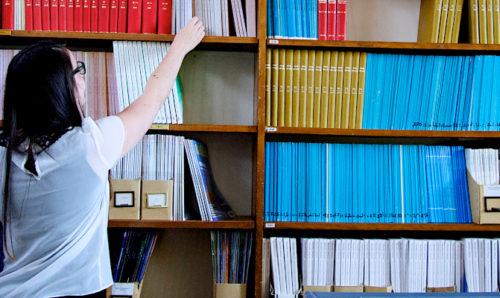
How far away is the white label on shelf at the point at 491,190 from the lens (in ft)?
5.79

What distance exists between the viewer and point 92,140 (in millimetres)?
1036

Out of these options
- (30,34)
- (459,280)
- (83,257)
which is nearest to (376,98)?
(459,280)

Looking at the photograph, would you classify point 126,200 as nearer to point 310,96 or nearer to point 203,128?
point 203,128

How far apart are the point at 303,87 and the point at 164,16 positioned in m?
0.64

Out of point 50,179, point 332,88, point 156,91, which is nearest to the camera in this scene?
point 50,179

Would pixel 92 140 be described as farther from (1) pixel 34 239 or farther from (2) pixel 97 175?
(1) pixel 34 239

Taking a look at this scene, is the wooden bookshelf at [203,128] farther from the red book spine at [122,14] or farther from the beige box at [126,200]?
the red book spine at [122,14]

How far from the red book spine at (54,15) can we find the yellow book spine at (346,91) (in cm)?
119

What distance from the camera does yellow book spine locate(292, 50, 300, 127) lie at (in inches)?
70.9

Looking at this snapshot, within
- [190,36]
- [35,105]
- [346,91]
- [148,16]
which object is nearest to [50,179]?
[35,105]

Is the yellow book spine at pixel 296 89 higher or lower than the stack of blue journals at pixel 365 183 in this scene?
higher

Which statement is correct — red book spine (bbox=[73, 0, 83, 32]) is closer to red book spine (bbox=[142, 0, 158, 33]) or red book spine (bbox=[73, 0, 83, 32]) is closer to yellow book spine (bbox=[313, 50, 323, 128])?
red book spine (bbox=[142, 0, 158, 33])

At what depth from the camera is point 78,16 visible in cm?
178

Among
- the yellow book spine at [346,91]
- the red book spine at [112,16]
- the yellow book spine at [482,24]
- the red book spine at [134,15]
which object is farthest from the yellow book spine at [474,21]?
the red book spine at [112,16]
